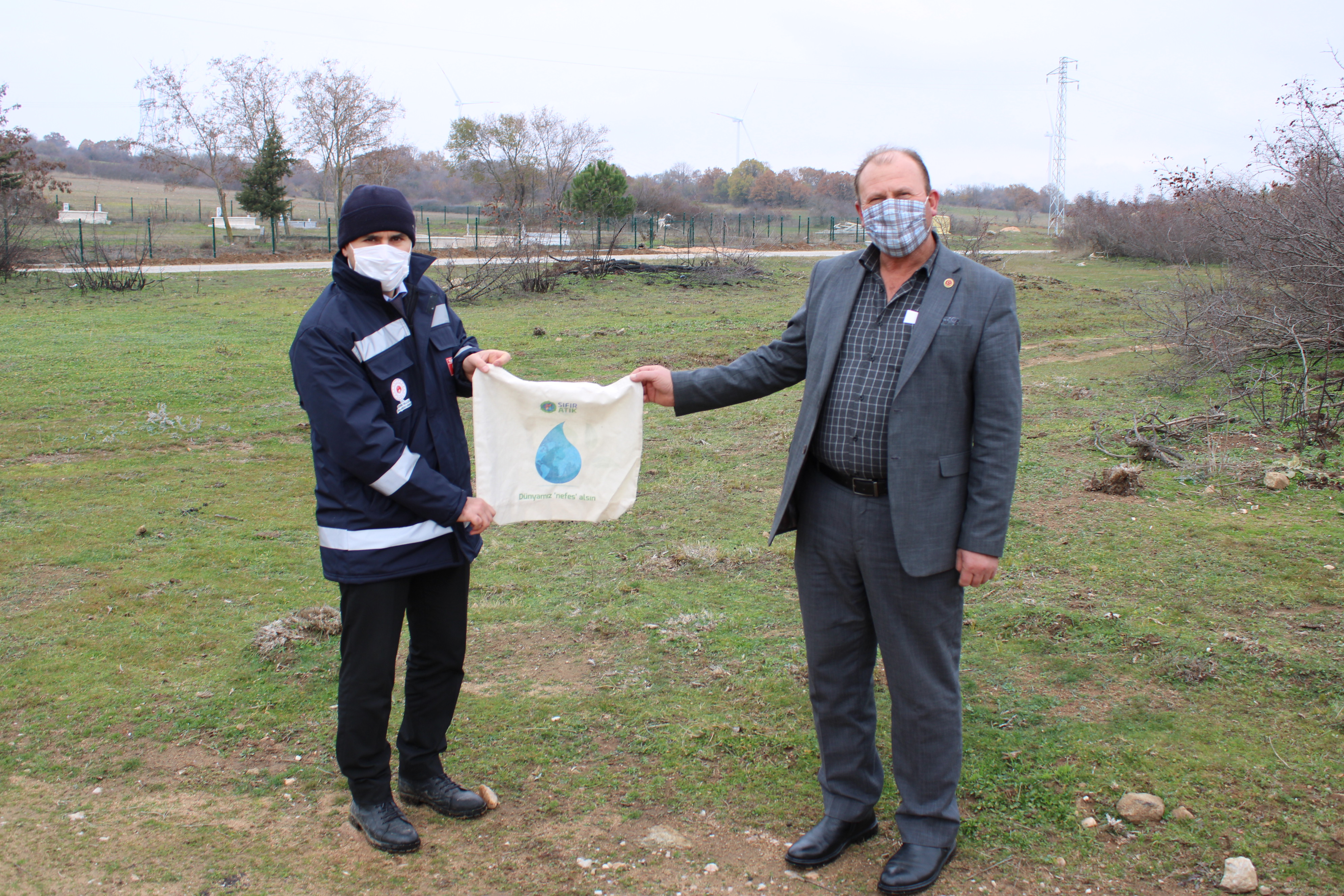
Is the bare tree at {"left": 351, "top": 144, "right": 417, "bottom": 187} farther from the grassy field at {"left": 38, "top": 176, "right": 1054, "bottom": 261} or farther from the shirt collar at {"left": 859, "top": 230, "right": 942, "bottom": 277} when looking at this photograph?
the shirt collar at {"left": 859, "top": 230, "right": 942, "bottom": 277}

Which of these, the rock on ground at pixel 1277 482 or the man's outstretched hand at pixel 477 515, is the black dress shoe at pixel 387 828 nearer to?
the man's outstretched hand at pixel 477 515

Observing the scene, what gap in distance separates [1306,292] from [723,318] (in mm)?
10206

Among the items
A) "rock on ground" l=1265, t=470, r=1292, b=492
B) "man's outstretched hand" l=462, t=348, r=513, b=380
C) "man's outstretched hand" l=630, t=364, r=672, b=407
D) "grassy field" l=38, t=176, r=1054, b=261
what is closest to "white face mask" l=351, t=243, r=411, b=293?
"man's outstretched hand" l=462, t=348, r=513, b=380

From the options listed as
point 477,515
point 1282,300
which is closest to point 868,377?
point 477,515

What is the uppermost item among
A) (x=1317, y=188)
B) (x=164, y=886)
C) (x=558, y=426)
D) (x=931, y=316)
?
(x=1317, y=188)

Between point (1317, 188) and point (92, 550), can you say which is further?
point (1317, 188)

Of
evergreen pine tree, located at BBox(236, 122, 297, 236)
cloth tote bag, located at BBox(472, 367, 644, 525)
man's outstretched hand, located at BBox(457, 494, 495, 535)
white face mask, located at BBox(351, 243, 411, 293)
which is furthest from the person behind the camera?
evergreen pine tree, located at BBox(236, 122, 297, 236)

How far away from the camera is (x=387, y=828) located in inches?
128

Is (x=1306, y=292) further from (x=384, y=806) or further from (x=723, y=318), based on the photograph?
(x=384, y=806)

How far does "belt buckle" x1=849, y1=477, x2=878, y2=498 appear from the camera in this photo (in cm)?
300

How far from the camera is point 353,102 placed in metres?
45.9

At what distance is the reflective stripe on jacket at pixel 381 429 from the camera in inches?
118

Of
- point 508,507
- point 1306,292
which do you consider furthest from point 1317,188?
point 508,507

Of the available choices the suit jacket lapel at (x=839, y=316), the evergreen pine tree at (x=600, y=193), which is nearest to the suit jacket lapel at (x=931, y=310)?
the suit jacket lapel at (x=839, y=316)
